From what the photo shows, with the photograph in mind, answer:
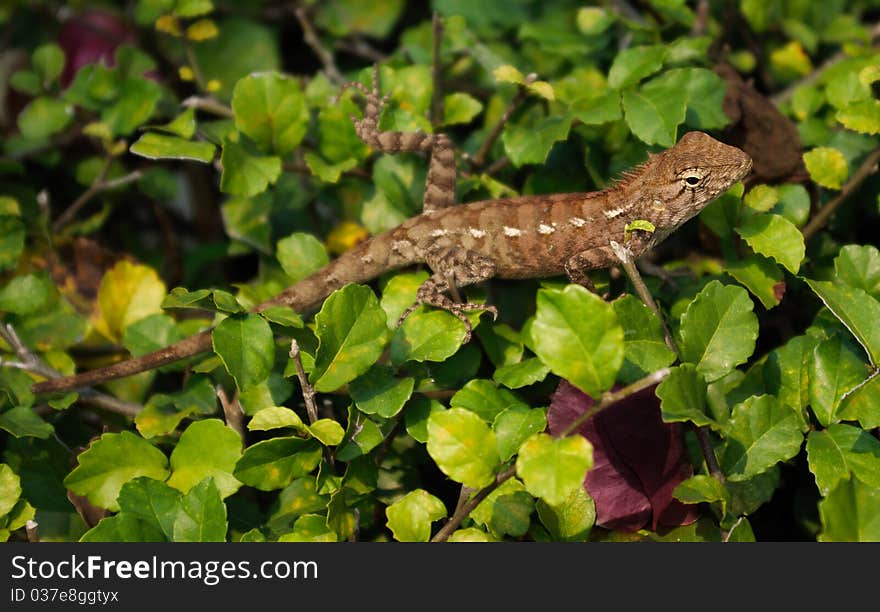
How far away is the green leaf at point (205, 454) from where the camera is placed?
252 cm

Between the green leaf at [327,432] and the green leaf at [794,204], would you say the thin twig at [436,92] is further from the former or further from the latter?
the green leaf at [327,432]

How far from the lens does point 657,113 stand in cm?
299

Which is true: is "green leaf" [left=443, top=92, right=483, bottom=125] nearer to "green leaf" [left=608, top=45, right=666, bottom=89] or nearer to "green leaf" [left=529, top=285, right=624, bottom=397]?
"green leaf" [left=608, top=45, right=666, bottom=89]

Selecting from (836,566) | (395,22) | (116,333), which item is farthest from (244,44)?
(836,566)

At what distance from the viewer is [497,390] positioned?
2.56 m

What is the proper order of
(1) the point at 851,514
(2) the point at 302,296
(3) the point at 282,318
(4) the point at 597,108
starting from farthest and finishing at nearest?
(2) the point at 302,296
(4) the point at 597,108
(3) the point at 282,318
(1) the point at 851,514

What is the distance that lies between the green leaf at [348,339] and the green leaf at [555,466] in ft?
2.20

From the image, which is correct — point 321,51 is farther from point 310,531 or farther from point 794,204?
point 310,531

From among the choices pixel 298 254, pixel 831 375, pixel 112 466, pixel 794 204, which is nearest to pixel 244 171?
pixel 298 254

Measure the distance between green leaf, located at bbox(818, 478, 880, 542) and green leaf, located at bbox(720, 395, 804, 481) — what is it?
30 centimetres

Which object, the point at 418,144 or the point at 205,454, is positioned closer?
the point at 205,454

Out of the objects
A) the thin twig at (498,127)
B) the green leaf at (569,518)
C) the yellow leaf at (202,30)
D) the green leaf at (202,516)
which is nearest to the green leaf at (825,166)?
the thin twig at (498,127)

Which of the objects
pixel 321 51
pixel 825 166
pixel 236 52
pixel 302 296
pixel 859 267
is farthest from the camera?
pixel 236 52

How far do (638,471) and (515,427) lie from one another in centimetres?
39
